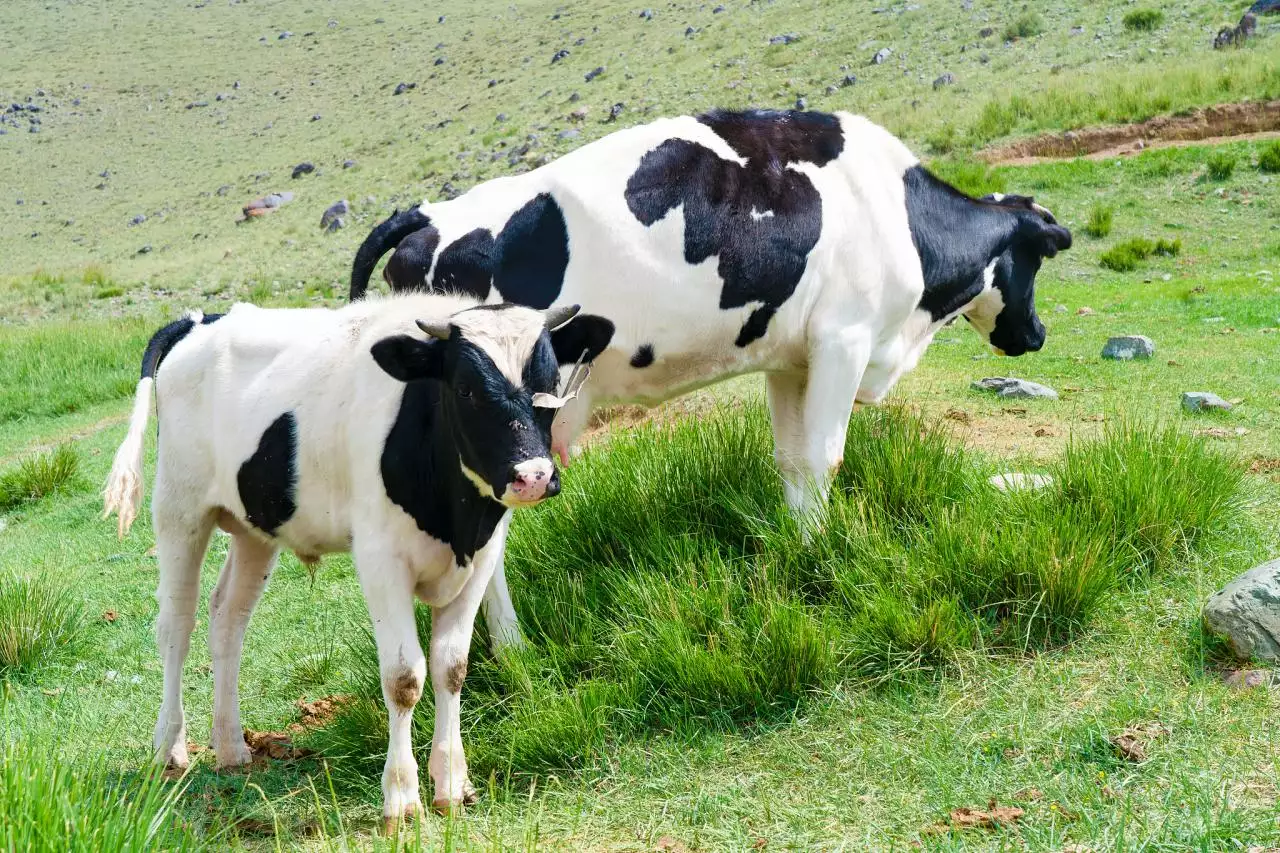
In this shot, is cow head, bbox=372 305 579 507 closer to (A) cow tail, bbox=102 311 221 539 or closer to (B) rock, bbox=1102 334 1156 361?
(A) cow tail, bbox=102 311 221 539

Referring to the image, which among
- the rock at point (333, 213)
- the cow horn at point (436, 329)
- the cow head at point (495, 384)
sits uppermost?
the cow horn at point (436, 329)

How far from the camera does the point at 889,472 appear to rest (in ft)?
21.4

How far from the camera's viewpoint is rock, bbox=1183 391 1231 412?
8859 millimetres

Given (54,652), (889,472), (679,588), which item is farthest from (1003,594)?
(54,652)

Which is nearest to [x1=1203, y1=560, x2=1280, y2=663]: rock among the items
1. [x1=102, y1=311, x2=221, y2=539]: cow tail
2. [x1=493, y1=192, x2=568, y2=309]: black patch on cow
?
[x1=493, y1=192, x2=568, y2=309]: black patch on cow

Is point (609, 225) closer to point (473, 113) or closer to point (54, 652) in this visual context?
point (54, 652)

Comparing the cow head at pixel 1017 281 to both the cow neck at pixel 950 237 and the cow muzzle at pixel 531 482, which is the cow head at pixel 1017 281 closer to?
the cow neck at pixel 950 237

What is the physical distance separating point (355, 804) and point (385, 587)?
41.4 inches

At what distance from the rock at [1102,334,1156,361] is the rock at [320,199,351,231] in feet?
91.9

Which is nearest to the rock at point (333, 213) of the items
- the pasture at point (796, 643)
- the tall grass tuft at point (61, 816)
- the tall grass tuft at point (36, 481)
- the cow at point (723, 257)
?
the pasture at point (796, 643)

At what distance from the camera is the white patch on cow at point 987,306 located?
7.91m

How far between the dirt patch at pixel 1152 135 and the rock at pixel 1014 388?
12.2m

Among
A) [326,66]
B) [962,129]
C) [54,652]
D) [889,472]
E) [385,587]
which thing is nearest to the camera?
[385,587]

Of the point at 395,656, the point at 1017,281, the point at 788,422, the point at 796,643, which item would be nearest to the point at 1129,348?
the point at 1017,281
